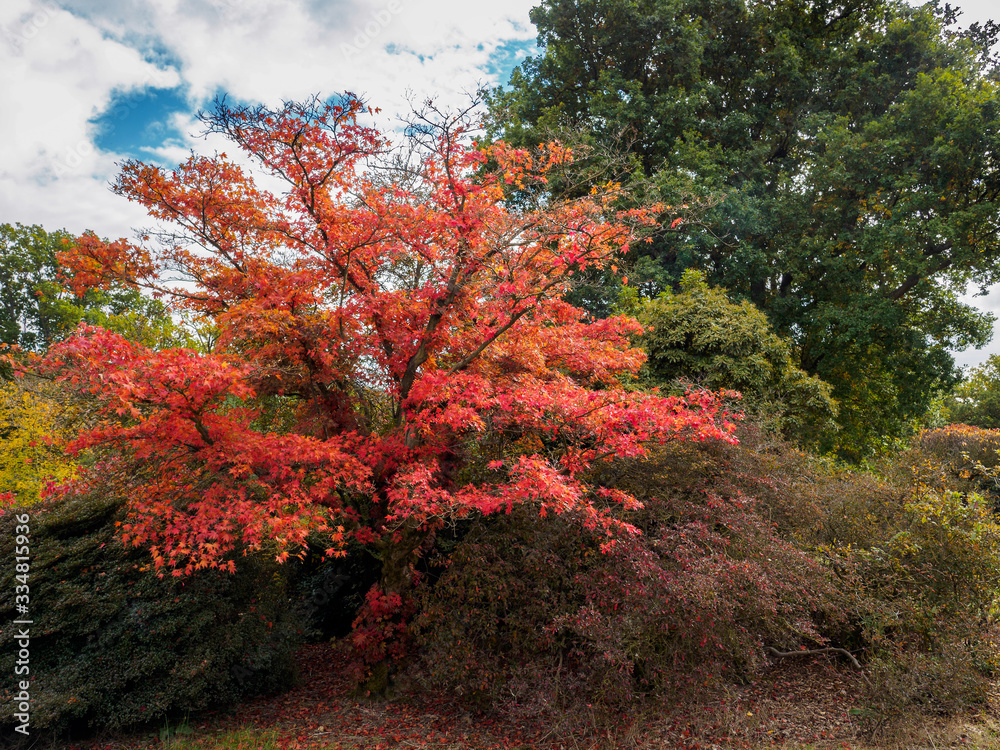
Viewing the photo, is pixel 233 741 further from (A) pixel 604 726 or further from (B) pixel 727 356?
(B) pixel 727 356

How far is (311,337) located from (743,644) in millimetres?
6032

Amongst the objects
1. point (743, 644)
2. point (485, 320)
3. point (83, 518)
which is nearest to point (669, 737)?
point (743, 644)

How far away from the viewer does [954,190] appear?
13703 mm

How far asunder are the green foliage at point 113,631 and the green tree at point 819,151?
1168cm

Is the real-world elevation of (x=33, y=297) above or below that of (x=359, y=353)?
above

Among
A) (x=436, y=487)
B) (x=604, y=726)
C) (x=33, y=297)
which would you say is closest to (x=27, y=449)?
(x=436, y=487)

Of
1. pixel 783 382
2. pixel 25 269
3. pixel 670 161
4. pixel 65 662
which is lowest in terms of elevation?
pixel 65 662

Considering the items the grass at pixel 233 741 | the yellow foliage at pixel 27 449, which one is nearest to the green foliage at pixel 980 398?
the grass at pixel 233 741

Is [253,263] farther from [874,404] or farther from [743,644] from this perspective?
[874,404]

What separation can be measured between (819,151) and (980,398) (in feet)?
77.6

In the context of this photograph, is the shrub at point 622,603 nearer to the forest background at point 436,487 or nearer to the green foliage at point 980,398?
the forest background at point 436,487

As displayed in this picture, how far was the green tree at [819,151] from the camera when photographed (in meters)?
13.5

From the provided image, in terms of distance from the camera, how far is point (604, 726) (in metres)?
6.09

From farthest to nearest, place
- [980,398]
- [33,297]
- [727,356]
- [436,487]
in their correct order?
[980,398] < [33,297] < [727,356] < [436,487]
